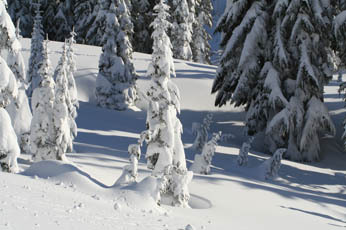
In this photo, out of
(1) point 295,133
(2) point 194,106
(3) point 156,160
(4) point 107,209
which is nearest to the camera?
(4) point 107,209

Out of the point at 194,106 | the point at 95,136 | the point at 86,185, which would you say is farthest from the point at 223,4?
the point at 86,185

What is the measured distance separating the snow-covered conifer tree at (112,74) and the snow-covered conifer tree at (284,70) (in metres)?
6.26

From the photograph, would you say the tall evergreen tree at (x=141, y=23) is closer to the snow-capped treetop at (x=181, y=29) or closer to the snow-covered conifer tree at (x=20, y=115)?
the snow-capped treetop at (x=181, y=29)

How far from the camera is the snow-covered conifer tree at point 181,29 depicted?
130 ft

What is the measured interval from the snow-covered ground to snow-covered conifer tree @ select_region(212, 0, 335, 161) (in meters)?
1.46

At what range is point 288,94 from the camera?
65.8ft

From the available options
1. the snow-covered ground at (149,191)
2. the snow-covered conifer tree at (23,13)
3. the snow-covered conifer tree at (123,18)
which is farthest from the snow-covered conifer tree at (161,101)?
the snow-covered conifer tree at (23,13)

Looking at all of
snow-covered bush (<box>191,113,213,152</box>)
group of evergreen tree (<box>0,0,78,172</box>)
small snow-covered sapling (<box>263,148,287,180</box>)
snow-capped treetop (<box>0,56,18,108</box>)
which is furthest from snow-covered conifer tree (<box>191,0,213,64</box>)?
snow-capped treetop (<box>0,56,18,108</box>)

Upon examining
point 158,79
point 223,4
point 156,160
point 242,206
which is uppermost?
point 223,4

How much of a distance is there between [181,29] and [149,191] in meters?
32.8

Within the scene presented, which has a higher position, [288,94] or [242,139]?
[288,94]

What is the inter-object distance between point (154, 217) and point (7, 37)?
557cm

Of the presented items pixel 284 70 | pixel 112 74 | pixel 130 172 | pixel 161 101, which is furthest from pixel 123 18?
pixel 130 172

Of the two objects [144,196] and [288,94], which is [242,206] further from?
[288,94]
